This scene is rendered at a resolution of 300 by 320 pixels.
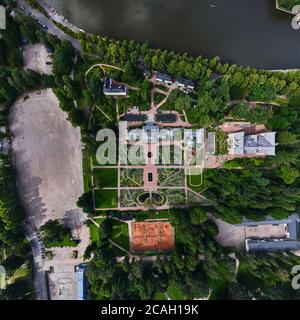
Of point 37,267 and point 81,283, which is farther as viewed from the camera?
point 37,267

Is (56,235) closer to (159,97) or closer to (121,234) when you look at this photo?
(121,234)

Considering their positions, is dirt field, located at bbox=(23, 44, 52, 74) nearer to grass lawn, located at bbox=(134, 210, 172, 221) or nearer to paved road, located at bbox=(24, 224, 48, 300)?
paved road, located at bbox=(24, 224, 48, 300)

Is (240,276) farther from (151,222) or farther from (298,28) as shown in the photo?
(298,28)

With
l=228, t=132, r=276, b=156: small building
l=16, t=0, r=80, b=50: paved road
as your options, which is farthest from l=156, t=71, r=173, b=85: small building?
l=16, t=0, r=80, b=50: paved road

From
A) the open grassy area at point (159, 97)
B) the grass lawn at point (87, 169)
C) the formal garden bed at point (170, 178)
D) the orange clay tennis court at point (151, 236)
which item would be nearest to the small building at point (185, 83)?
the open grassy area at point (159, 97)

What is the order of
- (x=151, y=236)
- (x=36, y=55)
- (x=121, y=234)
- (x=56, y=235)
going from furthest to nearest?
1. (x=151, y=236)
2. (x=121, y=234)
3. (x=36, y=55)
4. (x=56, y=235)

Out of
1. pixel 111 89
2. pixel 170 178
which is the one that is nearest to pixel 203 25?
pixel 111 89
